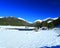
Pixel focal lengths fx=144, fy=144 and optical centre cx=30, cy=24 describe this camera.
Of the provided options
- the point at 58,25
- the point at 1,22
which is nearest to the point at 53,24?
the point at 58,25

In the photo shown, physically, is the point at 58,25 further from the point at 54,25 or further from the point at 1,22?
the point at 1,22

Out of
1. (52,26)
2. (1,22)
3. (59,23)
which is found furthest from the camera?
(1,22)

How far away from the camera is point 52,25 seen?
196 feet

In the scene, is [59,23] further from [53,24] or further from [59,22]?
[53,24]

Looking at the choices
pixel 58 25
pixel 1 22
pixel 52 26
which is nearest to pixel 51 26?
pixel 52 26

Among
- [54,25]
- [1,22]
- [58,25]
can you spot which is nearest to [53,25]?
[54,25]

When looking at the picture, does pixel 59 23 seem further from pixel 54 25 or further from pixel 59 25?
pixel 54 25

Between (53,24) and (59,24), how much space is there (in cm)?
685

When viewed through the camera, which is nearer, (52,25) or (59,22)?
(59,22)

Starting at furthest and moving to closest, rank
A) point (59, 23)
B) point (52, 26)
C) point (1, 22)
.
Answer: point (1, 22)
point (52, 26)
point (59, 23)

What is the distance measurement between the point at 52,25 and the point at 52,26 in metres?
0.62

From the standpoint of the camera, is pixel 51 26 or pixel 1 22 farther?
pixel 1 22

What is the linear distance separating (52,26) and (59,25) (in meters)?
4.45

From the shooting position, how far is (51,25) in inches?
2376
